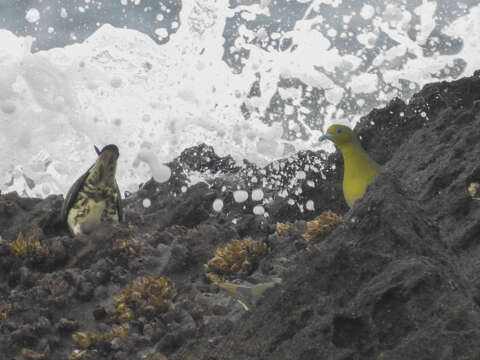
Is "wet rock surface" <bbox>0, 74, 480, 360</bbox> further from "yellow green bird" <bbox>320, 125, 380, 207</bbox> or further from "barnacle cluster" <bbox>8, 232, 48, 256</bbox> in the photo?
"yellow green bird" <bbox>320, 125, 380, 207</bbox>

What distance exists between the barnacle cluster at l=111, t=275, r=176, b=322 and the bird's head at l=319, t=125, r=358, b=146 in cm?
243

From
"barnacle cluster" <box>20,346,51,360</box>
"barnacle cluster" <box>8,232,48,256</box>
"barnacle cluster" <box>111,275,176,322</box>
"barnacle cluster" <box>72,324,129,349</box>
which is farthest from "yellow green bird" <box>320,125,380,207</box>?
"barnacle cluster" <box>8,232,48,256</box>

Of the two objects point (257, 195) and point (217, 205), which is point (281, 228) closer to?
point (217, 205)

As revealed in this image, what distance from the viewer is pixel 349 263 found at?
2.93 meters

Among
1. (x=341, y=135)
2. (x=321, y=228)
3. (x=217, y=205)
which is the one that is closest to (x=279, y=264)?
(x=321, y=228)

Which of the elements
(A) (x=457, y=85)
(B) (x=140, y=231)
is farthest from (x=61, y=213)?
(A) (x=457, y=85)

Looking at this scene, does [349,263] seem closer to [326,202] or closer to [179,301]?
[179,301]

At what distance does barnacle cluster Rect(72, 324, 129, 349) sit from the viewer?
518cm

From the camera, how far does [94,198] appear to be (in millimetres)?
8547

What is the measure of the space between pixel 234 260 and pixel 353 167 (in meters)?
1.67

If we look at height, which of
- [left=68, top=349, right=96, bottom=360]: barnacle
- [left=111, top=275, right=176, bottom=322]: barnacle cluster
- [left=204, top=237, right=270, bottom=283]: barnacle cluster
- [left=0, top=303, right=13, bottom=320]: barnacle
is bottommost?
[left=0, top=303, right=13, bottom=320]: barnacle

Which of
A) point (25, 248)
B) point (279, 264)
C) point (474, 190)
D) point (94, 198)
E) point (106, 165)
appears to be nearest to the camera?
point (474, 190)

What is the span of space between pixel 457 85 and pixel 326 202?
2.69m

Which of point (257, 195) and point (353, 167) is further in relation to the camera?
point (257, 195)
